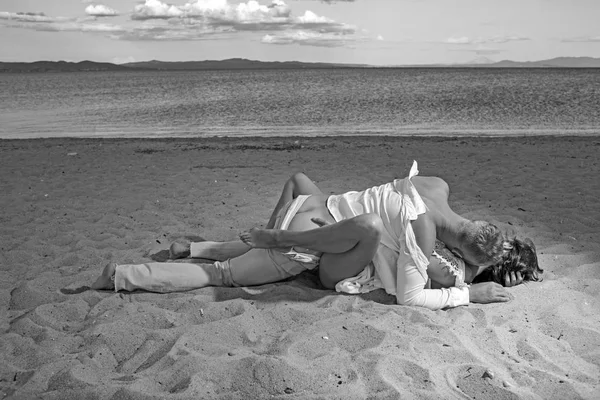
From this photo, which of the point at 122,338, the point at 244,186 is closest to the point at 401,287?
the point at 122,338

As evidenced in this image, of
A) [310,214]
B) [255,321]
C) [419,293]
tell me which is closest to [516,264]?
[419,293]

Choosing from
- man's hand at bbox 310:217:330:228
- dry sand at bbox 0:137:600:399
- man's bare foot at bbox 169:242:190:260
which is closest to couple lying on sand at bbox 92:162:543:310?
man's hand at bbox 310:217:330:228

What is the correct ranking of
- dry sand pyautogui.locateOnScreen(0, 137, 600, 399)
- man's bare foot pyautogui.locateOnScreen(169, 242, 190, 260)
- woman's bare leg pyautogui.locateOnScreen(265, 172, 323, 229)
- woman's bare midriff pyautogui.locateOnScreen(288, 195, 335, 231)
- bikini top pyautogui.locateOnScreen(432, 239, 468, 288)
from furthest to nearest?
1. man's bare foot pyautogui.locateOnScreen(169, 242, 190, 260)
2. woman's bare leg pyautogui.locateOnScreen(265, 172, 323, 229)
3. woman's bare midriff pyautogui.locateOnScreen(288, 195, 335, 231)
4. bikini top pyautogui.locateOnScreen(432, 239, 468, 288)
5. dry sand pyautogui.locateOnScreen(0, 137, 600, 399)

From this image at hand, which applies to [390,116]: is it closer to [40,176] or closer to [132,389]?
[40,176]

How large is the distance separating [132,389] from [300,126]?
15.2 m

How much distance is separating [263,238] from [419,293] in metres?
1.06

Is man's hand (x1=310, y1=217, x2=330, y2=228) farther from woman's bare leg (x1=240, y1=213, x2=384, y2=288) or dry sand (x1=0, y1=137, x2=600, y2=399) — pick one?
dry sand (x1=0, y1=137, x2=600, y2=399)

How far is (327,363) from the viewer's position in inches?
120

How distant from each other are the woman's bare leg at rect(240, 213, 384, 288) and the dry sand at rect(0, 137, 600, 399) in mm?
218

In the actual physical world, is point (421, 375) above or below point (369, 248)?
below

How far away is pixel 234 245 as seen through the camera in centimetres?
459

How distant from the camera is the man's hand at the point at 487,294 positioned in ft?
12.6

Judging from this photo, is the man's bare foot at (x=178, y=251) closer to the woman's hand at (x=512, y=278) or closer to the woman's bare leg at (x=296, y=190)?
the woman's bare leg at (x=296, y=190)

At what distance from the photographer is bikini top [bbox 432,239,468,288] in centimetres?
376
